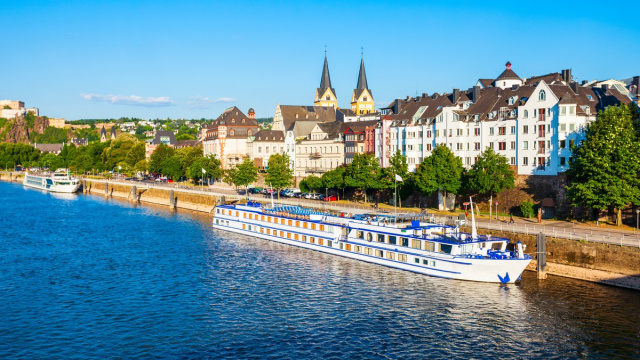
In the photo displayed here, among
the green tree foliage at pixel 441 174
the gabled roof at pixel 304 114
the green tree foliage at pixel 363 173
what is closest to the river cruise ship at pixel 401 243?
the green tree foliage at pixel 441 174

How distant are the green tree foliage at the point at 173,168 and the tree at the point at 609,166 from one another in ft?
418

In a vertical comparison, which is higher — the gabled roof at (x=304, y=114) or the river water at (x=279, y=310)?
the gabled roof at (x=304, y=114)

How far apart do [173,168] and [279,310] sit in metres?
137

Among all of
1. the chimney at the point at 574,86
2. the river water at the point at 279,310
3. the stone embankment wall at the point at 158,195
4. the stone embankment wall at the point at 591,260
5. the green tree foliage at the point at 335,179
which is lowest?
the river water at the point at 279,310

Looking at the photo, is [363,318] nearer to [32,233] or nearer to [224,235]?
[224,235]

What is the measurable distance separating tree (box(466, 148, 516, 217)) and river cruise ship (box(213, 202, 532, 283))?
18909mm

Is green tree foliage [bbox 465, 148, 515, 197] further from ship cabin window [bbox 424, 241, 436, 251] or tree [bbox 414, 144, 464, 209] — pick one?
ship cabin window [bbox 424, 241, 436, 251]

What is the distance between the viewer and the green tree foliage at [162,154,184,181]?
179375mm

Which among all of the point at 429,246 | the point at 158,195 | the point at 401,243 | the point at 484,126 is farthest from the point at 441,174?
the point at 158,195

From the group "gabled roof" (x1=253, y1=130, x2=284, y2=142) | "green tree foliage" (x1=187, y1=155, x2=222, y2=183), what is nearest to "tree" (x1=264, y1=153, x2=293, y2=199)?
"green tree foliage" (x1=187, y1=155, x2=222, y2=183)

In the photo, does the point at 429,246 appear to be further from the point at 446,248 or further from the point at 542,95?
the point at 542,95

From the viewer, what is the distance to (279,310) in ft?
164

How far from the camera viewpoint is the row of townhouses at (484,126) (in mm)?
84312

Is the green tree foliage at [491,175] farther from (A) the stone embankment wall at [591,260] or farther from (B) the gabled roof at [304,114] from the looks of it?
(B) the gabled roof at [304,114]
